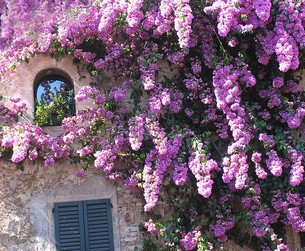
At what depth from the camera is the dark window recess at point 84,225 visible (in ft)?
25.4

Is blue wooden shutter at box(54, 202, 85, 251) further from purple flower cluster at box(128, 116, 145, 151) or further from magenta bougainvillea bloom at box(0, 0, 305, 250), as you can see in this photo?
purple flower cluster at box(128, 116, 145, 151)

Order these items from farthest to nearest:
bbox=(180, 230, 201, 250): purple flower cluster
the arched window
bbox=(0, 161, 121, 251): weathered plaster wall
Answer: the arched window < bbox=(0, 161, 121, 251): weathered plaster wall < bbox=(180, 230, 201, 250): purple flower cluster

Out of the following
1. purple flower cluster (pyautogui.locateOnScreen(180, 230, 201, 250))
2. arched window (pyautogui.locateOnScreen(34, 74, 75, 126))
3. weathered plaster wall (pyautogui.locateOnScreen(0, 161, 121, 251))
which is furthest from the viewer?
arched window (pyautogui.locateOnScreen(34, 74, 75, 126))

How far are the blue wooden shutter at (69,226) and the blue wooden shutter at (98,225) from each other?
78 millimetres

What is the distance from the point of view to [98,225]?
784 cm

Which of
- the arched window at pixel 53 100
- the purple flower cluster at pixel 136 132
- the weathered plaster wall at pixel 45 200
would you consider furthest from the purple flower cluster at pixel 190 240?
the arched window at pixel 53 100

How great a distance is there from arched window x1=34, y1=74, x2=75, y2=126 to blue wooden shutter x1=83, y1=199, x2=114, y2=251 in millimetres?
1290

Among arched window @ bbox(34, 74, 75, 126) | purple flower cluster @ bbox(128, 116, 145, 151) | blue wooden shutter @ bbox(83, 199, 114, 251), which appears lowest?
blue wooden shutter @ bbox(83, 199, 114, 251)

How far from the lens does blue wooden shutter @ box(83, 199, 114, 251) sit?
306 inches

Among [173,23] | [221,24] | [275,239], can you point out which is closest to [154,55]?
[173,23]

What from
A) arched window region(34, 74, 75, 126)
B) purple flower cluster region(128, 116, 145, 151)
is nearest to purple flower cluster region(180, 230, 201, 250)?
purple flower cluster region(128, 116, 145, 151)

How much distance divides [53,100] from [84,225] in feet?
5.96

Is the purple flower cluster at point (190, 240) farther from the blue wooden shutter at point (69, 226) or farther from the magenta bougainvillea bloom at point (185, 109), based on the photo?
the blue wooden shutter at point (69, 226)

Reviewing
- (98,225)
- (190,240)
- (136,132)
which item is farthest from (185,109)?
(98,225)
